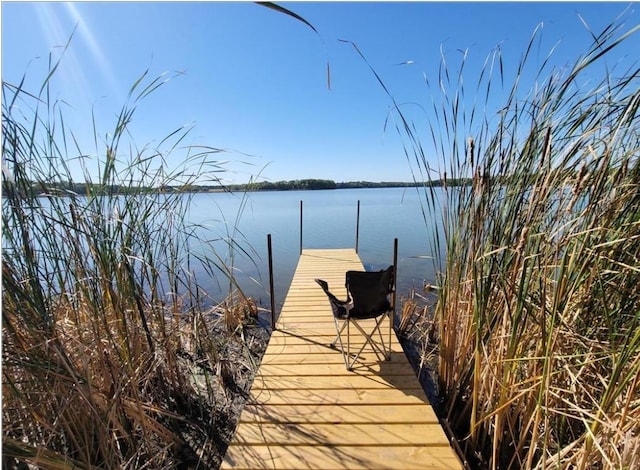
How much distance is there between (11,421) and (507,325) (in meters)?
2.31

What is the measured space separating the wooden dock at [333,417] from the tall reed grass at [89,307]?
50 centimetres

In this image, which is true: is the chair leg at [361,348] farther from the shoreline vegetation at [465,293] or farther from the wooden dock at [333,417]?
the shoreline vegetation at [465,293]

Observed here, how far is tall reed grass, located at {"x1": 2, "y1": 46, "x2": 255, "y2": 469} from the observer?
3.64 feet

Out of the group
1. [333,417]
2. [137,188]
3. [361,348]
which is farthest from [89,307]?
[361,348]

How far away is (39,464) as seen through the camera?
1.01 m

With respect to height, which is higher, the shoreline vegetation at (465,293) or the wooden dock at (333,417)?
the shoreline vegetation at (465,293)

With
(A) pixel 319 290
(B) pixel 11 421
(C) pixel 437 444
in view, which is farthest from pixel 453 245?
(A) pixel 319 290

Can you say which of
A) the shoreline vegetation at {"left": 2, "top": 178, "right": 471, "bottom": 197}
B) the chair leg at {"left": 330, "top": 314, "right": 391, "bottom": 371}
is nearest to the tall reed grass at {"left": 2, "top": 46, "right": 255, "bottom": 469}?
the shoreline vegetation at {"left": 2, "top": 178, "right": 471, "bottom": 197}

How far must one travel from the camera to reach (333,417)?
1.78m

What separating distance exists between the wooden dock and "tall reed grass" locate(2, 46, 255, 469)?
0.50 metres

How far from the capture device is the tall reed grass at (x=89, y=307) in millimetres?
1110

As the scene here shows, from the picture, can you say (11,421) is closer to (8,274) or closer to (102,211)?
(8,274)

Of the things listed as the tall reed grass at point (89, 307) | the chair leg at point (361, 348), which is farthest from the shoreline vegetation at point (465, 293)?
the chair leg at point (361, 348)

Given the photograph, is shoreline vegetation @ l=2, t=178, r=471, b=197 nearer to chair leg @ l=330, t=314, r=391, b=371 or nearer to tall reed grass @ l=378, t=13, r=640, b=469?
tall reed grass @ l=378, t=13, r=640, b=469
